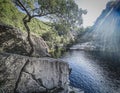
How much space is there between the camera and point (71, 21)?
23.4m

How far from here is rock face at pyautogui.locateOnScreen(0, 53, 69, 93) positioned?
17703mm

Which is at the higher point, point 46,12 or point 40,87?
point 46,12

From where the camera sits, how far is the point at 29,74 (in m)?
19.5

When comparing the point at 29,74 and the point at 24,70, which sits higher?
the point at 24,70

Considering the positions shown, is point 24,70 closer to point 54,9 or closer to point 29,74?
point 29,74

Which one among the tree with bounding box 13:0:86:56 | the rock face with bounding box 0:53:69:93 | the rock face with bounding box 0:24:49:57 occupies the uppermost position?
the tree with bounding box 13:0:86:56

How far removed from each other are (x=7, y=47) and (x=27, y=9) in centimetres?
828

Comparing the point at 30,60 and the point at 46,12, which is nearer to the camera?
the point at 30,60

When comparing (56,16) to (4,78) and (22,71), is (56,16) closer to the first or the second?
(22,71)

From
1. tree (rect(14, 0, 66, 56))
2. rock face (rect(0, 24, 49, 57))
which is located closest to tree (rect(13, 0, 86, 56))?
tree (rect(14, 0, 66, 56))

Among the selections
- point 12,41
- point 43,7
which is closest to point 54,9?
point 43,7

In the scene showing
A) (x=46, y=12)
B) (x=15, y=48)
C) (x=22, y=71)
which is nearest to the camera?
(x=22, y=71)

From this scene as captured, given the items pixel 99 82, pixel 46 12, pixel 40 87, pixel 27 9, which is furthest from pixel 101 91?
pixel 27 9

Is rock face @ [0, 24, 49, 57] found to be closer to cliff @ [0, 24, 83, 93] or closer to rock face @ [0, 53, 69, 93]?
cliff @ [0, 24, 83, 93]
